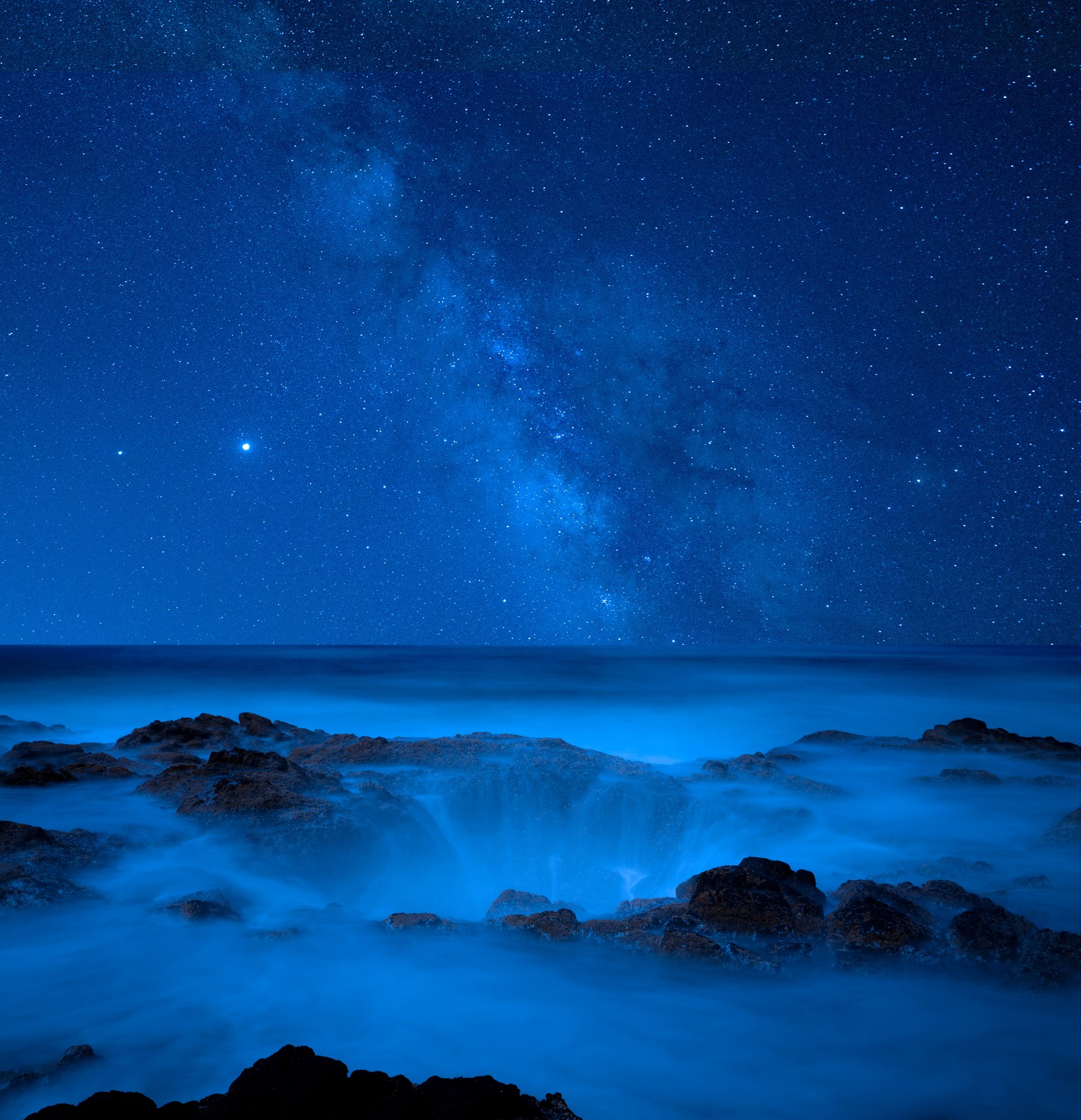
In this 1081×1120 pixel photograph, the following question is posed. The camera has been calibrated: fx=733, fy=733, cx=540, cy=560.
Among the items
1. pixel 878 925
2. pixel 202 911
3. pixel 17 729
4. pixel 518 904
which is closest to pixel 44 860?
pixel 202 911

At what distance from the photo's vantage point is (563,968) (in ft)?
12.0

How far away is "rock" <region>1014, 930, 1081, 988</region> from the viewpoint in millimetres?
3324

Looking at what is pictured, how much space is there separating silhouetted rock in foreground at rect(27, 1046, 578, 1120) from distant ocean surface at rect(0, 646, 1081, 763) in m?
10.2

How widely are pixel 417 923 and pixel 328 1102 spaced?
221 centimetres

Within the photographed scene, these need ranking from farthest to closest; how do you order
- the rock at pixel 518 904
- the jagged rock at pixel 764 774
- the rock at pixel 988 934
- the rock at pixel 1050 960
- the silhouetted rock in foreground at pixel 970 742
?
the silhouetted rock in foreground at pixel 970 742, the jagged rock at pixel 764 774, the rock at pixel 518 904, the rock at pixel 988 934, the rock at pixel 1050 960

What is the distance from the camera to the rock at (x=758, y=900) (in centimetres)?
384

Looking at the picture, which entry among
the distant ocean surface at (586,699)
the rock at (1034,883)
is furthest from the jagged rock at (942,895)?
the distant ocean surface at (586,699)

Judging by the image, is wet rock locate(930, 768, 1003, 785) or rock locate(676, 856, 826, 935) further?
wet rock locate(930, 768, 1003, 785)

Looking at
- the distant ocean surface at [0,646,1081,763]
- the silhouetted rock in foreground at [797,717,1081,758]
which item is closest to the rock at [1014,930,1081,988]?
the silhouetted rock in foreground at [797,717,1081,758]

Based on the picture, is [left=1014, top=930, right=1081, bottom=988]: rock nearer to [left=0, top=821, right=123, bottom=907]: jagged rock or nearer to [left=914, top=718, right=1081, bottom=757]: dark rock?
[left=0, top=821, right=123, bottom=907]: jagged rock

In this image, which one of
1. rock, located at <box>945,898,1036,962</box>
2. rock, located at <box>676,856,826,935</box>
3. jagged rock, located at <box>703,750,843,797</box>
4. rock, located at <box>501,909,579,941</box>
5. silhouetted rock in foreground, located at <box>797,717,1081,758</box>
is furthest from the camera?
silhouetted rock in foreground, located at <box>797,717,1081,758</box>

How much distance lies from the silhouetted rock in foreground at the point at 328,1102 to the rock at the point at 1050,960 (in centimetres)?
251

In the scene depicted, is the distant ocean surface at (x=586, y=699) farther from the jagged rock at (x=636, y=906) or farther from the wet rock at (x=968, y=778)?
the jagged rock at (x=636, y=906)

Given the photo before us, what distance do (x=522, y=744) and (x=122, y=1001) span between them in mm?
6496
